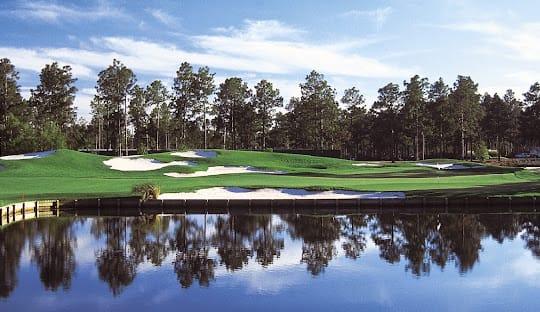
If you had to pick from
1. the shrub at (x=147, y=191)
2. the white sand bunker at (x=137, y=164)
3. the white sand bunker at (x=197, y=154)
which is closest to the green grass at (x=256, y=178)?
the white sand bunker at (x=197, y=154)

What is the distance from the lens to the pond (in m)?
12.8

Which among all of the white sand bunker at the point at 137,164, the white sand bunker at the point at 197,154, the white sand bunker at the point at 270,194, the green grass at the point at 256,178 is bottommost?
the white sand bunker at the point at 270,194

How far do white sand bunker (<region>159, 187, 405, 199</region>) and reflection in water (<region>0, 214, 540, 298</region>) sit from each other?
5658 mm

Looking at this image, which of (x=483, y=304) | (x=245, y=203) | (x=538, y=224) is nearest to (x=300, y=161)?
(x=245, y=203)

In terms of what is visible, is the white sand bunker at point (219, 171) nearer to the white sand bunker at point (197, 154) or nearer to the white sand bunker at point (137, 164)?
the white sand bunker at point (137, 164)

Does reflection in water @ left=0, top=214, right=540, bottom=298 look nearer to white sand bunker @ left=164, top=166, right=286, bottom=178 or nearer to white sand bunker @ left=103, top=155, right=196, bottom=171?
white sand bunker @ left=164, top=166, right=286, bottom=178

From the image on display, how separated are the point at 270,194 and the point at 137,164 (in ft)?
72.4

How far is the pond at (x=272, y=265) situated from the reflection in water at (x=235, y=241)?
0.04 m

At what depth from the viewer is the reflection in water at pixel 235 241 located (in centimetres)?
1616

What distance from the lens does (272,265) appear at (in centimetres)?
1652

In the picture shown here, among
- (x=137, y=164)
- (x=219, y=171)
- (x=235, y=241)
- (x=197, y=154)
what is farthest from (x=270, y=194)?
(x=197, y=154)

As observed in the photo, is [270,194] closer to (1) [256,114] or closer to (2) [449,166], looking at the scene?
(2) [449,166]

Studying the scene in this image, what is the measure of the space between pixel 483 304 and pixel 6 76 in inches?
3412

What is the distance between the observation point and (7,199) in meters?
32.6
